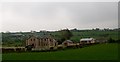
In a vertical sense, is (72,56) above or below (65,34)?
below

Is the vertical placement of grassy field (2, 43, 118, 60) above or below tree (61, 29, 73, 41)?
below

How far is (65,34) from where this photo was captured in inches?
2594

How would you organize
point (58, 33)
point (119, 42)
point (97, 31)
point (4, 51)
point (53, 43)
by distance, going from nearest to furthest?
point (4, 51), point (119, 42), point (53, 43), point (58, 33), point (97, 31)

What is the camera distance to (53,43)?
50.9m

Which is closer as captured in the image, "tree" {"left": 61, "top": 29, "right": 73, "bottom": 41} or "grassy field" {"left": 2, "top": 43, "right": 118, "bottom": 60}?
"grassy field" {"left": 2, "top": 43, "right": 118, "bottom": 60}

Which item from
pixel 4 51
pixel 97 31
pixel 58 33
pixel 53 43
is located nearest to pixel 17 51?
pixel 4 51

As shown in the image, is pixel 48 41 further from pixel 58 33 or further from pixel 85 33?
pixel 85 33

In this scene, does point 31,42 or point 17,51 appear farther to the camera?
point 31,42

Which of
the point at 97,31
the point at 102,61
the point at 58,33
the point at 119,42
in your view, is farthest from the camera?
the point at 97,31

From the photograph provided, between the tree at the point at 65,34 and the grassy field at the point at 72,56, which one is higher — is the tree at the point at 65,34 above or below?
above

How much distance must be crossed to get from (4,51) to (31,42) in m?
15.7

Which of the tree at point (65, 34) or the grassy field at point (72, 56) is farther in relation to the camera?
the tree at point (65, 34)

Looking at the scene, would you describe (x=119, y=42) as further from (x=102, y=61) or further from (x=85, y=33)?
(x=85, y=33)

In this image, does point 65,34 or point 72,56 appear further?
point 65,34
